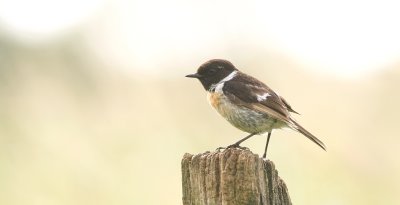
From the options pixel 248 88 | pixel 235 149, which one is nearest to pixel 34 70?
pixel 248 88

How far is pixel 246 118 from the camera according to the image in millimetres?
8055

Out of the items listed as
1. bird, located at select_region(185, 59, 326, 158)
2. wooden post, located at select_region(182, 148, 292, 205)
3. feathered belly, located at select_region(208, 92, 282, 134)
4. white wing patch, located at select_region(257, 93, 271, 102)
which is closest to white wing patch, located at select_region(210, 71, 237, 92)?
bird, located at select_region(185, 59, 326, 158)

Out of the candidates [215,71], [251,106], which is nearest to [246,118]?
[251,106]

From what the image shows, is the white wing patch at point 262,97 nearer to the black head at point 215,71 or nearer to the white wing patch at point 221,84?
the white wing patch at point 221,84

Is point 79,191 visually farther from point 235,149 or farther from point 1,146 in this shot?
point 235,149

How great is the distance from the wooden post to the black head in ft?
11.5

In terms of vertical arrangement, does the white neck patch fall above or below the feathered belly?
above

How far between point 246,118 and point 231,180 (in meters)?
3.14

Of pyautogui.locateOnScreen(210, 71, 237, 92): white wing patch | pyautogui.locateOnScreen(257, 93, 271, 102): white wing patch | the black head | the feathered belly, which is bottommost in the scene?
the feathered belly

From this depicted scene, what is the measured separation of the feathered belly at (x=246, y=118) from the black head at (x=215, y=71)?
39 centimetres

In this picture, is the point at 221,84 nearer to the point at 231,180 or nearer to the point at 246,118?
the point at 246,118

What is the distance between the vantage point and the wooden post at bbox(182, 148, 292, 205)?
4.90 meters

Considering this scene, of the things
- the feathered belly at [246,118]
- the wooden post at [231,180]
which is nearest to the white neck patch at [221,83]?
the feathered belly at [246,118]

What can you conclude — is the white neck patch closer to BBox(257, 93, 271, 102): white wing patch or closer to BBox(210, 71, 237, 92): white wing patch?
BBox(210, 71, 237, 92): white wing patch
